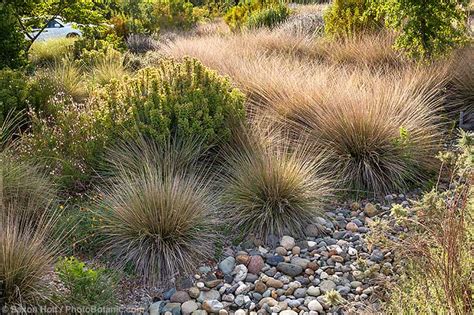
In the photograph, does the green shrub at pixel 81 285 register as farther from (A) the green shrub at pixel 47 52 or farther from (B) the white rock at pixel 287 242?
(A) the green shrub at pixel 47 52

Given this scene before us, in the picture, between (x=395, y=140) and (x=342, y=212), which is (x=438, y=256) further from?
(x=395, y=140)

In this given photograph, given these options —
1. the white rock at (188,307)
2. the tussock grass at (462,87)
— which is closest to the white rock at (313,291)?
the white rock at (188,307)

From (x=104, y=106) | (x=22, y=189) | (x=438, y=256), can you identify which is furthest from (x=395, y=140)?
(x=22, y=189)

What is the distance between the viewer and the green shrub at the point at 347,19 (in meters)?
8.09

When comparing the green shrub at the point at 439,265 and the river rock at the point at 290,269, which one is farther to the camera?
the river rock at the point at 290,269

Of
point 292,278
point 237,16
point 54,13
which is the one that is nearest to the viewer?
point 292,278

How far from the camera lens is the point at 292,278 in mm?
3262

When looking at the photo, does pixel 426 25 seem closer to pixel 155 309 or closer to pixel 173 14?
pixel 155 309

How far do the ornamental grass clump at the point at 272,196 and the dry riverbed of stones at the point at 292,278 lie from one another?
109 mm

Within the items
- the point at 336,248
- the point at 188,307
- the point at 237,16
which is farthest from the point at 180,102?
the point at 237,16

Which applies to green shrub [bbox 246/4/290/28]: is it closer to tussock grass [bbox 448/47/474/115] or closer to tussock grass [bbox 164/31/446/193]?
tussock grass [bbox 164/31/446/193]

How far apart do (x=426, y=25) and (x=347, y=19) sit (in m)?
2.05

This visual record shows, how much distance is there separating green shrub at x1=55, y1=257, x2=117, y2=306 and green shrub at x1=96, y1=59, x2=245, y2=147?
1684mm

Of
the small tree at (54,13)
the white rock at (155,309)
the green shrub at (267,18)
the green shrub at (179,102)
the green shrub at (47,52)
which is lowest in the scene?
the white rock at (155,309)
